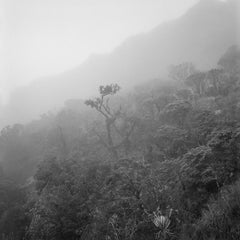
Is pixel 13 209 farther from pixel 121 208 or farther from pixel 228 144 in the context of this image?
pixel 228 144

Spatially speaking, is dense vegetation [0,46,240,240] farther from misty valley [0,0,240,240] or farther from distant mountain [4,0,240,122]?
distant mountain [4,0,240,122]

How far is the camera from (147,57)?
84.8m

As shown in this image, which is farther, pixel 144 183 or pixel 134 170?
pixel 134 170

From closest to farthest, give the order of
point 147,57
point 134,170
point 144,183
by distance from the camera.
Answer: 1. point 144,183
2. point 134,170
3. point 147,57

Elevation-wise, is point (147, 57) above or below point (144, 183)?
below

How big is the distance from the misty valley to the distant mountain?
1038 inches

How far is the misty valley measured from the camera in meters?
10.7

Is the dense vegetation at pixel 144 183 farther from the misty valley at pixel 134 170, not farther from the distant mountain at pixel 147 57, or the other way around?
the distant mountain at pixel 147 57

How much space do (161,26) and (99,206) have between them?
96130 mm

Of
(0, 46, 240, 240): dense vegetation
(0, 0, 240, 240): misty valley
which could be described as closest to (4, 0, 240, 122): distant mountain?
(0, 0, 240, 240): misty valley

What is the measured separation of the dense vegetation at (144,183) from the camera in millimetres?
10297

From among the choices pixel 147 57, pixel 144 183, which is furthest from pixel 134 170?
pixel 147 57

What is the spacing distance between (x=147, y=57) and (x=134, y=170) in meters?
72.1

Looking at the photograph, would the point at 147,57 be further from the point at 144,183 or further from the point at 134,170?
the point at 144,183
